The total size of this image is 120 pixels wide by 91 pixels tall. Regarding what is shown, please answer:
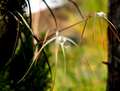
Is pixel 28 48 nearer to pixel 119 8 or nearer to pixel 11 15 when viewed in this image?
pixel 11 15

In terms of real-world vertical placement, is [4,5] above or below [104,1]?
above

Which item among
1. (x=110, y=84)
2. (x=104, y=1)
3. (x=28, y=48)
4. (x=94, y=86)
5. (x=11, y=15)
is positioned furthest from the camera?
(x=104, y=1)

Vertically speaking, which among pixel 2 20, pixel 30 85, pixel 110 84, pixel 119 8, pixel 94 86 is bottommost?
pixel 94 86

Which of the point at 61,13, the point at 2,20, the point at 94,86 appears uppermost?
the point at 2,20

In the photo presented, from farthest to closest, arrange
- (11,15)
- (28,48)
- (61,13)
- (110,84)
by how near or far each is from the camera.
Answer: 1. (61,13)
2. (110,84)
3. (28,48)
4. (11,15)

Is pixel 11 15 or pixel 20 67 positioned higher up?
pixel 11 15

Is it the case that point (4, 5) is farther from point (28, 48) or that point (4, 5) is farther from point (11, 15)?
point (28, 48)

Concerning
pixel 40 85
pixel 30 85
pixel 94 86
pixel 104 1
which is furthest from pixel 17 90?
pixel 104 1

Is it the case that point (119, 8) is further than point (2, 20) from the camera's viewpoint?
Yes

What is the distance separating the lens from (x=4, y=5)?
1661 millimetres

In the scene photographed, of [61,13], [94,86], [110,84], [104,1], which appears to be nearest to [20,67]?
[110,84]

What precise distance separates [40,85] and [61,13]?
781cm

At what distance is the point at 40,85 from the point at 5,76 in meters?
0.20

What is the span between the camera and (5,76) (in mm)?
1730
